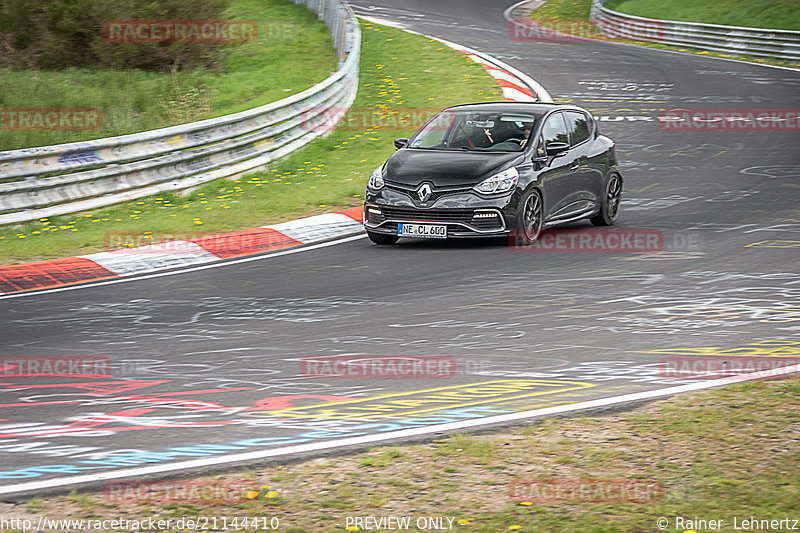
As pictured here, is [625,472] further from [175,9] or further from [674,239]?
[175,9]

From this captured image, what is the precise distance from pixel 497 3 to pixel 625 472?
43.6 m

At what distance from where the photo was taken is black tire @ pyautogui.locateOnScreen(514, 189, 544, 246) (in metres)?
12.4

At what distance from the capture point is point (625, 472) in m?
5.28

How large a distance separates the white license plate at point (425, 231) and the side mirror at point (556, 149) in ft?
5.41

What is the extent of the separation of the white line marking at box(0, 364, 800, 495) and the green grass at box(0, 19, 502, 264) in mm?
7467

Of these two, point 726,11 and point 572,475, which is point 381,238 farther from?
point 726,11

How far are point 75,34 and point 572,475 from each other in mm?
18058

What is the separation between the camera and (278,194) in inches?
614

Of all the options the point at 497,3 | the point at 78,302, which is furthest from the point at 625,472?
the point at 497,3

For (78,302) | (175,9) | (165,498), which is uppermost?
(175,9)

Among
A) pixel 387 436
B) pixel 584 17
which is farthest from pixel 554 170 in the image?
pixel 584 17

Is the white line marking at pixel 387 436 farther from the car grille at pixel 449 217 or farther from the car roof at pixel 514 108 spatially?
the car roof at pixel 514 108
